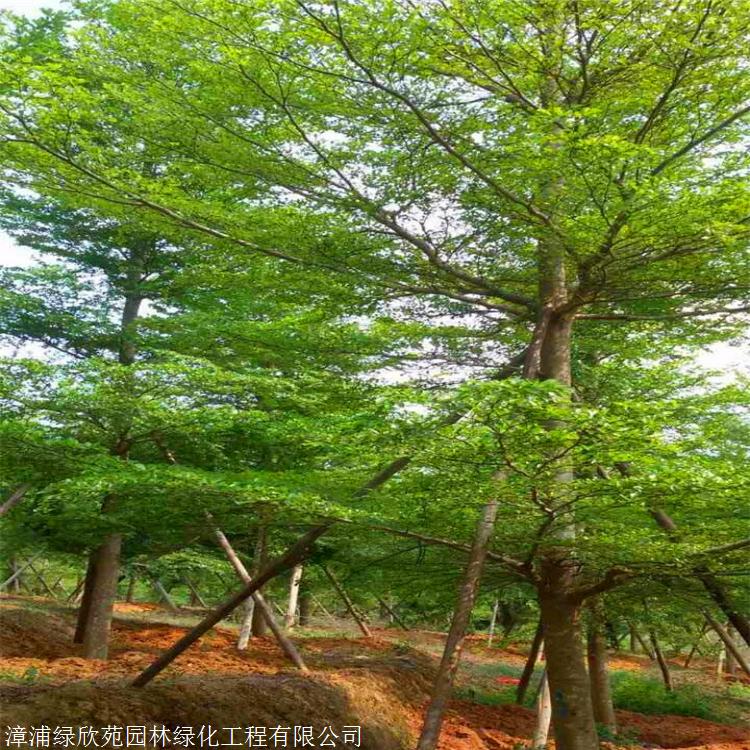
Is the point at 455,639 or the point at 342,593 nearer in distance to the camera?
the point at 455,639

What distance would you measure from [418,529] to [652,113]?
12.3 ft

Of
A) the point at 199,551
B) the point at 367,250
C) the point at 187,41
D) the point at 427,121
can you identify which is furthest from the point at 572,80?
the point at 199,551

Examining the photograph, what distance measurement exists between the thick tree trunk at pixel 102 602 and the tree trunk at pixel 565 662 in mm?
6628

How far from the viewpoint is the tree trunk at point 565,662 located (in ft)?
18.6

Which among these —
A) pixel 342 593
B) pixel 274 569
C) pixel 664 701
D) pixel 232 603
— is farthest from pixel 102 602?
pixel 664 701

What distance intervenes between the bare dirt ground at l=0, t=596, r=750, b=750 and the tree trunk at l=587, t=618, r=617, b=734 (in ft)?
1.40

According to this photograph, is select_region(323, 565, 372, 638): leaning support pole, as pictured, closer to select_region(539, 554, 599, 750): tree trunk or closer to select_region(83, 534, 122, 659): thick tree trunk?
select_region(83, 534, 122, 659): thick tree trunk

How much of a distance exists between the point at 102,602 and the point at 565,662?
7368mm

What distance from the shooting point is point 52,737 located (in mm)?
4785

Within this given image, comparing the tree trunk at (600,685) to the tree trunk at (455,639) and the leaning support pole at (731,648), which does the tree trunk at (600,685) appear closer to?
the leaning support pole at (731,648)

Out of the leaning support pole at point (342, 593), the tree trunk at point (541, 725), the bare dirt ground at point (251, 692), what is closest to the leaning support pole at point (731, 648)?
the bare dirt ground at point (251, 692)

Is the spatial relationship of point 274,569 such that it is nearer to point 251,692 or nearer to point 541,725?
point 251,692

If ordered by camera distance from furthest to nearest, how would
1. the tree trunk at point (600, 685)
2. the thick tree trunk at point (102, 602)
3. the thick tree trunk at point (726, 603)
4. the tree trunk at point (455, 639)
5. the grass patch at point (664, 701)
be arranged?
the grass patch at point (664, 701), the tree trunk at point (600, 685), the thick tree trunk at point (102, 602), the thick tree trunk at point (726, 603), the tree trunk at point (455, 639)

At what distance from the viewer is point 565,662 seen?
5863 mm
